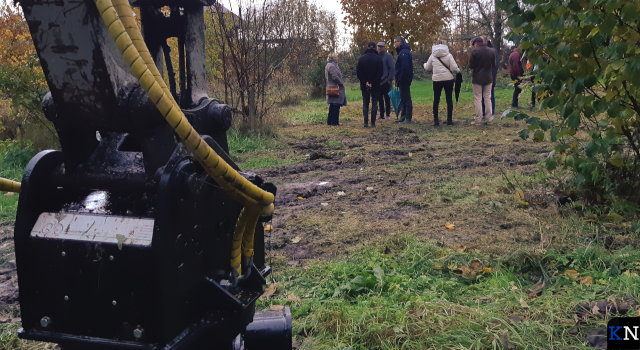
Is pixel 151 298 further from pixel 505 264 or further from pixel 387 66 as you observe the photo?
pixel 387 66

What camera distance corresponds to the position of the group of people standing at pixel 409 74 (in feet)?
38.8

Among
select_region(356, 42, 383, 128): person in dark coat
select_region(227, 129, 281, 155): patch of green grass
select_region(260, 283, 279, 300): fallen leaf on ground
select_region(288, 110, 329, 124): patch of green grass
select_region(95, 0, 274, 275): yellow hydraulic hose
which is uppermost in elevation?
select_region(356, 42, 383, 128): person in dark coat

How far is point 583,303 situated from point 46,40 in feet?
8.84

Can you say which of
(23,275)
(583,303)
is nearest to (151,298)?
(23,275)

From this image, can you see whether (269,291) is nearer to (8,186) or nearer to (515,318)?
(515,318)

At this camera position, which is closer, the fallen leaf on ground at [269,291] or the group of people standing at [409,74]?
the fallen leaf on ground at [269,291]

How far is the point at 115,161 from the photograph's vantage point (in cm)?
169

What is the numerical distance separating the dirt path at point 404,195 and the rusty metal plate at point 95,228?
2.47 metres

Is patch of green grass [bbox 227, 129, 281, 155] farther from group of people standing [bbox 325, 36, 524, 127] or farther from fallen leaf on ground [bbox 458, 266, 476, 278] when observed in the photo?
fallen leaf on ground [bbox 458, 266, 476, 278]

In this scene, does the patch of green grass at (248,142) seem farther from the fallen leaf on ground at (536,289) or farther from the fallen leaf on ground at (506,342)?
the fallen leaf on ground at (506,342)

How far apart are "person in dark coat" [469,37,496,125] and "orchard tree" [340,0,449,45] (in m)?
10.1

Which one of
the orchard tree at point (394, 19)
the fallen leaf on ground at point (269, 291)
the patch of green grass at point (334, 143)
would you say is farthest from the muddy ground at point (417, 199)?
the orchard tree at point (394, 19)

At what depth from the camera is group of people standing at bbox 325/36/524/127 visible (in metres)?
11.8

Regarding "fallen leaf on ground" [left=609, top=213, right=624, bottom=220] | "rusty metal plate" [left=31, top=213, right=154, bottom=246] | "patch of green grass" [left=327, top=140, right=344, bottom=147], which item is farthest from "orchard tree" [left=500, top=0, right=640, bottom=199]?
"patch of green grass" [left=327, top=140, right=344, bottom=147]
